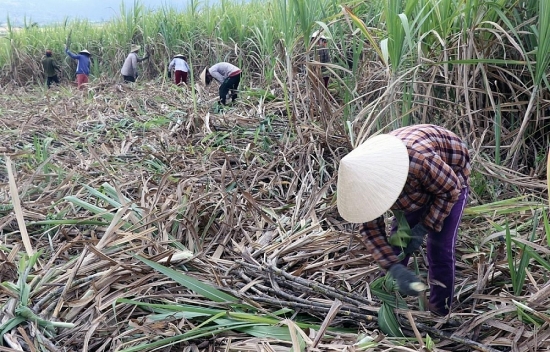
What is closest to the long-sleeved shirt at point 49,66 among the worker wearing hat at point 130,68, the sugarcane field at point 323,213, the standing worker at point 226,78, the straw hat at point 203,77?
the worker wearing hat at point 130,68

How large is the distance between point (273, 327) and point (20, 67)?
972cm

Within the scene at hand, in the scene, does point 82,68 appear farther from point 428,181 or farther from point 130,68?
point 428,181

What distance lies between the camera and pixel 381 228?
180cm

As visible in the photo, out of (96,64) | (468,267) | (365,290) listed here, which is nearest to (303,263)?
(365,290)

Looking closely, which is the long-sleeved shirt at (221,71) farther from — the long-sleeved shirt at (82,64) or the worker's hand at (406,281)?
the worker's hand at (406,281)

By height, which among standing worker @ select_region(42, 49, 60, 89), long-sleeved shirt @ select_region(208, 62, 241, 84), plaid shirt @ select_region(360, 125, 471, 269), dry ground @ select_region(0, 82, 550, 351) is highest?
plaid shirt @ select_region(360, 125, 471, 269)

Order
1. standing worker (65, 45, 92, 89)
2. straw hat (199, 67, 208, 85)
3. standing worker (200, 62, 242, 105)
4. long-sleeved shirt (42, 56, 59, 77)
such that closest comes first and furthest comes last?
standing worker (200, 62, 242, 105), straw hat (199, 67, 208, 85), standing worker (65, 45, 92, 89), long-sleeved shirt (42, 56, 59, 77)

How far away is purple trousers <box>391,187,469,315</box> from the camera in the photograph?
1.81 m

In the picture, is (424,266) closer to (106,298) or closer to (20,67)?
(106,298)

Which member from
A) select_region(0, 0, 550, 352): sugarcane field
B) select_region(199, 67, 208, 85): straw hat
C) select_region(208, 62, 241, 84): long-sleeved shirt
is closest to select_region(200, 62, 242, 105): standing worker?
select_region(208, 62, 241, 84): long-sleeved shirt

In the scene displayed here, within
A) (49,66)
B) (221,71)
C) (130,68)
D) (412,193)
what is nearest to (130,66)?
(130,68)

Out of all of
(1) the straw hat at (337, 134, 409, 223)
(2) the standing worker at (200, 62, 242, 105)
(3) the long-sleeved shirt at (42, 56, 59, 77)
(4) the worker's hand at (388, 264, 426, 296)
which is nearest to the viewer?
(1) the straw hat at (337, 134, 409, 223)

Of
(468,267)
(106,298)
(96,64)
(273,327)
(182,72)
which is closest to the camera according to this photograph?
(273,327)

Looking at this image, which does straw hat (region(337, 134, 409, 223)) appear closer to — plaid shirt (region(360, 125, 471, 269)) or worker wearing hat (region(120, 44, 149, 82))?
plaid shirt (region(360, 125, 471, 269))
